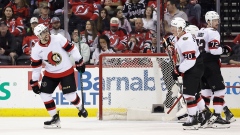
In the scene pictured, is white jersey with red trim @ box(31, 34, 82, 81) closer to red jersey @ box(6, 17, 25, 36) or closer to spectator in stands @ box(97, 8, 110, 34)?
spectator in stands @ box(97, 8, 110, 34)

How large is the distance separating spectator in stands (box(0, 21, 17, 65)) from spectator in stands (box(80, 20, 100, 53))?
1045mm

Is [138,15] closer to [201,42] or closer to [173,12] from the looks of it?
[173,12]

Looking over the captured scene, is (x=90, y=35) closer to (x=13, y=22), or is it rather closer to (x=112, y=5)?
(x=112, y=5)

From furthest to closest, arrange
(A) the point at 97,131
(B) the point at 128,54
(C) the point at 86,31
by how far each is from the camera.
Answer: (C) the point at 86,31 → (B) the point at 128,54 → (A) the point at 97,131

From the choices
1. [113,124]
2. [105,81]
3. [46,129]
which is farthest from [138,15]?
[46,129]

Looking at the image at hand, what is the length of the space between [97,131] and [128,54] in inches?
91.6

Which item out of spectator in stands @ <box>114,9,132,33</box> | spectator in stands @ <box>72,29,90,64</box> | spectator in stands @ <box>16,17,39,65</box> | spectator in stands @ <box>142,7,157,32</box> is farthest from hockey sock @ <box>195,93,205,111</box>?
spectator in stands @ <box>16,17,39,65</box>

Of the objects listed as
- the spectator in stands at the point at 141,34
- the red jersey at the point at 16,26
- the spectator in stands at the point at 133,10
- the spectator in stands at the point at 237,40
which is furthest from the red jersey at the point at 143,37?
the red jersey at the point at 16,26

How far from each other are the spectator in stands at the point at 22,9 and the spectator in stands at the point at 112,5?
48.5 inches

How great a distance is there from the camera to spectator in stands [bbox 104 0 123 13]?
12.8 meters

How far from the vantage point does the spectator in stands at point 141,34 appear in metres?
12.1

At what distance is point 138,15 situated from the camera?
12.6 meters

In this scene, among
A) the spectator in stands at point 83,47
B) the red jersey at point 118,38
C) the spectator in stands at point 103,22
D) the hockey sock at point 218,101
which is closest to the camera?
the hockey sock at point 218,101

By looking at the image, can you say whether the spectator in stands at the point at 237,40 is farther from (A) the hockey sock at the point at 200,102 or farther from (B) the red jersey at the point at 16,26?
(B) the red jersey at the point at 16,26
